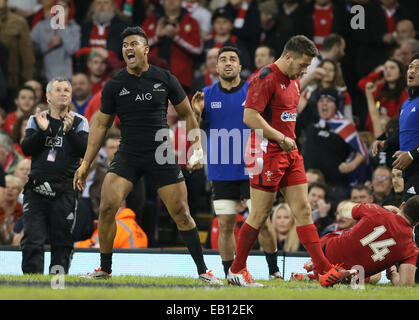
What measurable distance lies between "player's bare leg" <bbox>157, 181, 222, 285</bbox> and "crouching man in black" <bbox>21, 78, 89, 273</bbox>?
1382 mm

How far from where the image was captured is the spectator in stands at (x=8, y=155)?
12.4m

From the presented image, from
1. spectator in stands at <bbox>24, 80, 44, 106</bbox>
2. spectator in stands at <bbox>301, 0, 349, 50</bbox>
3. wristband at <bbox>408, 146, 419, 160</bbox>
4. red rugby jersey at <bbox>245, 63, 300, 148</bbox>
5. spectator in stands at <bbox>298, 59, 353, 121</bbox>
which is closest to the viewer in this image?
red rugby jersey at <bbox>245, 63, 300, 148</bbox>

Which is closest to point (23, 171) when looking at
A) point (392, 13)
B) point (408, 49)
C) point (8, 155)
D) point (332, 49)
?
point (8, 155)

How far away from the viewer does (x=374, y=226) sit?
8031 millimetres

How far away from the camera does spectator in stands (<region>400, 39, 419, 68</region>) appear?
12.5 metres

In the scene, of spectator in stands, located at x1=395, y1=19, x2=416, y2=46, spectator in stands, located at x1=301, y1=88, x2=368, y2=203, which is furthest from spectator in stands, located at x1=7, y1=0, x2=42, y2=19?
spectator in stands, located at x1=395, y1=19, x2=416, y2=46

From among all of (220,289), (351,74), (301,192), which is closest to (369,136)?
(351,74)

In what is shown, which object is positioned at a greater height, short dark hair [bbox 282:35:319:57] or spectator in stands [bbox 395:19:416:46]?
spectator in stands [bbox 395:19:416:46]

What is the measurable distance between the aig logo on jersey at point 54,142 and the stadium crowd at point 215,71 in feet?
6.65

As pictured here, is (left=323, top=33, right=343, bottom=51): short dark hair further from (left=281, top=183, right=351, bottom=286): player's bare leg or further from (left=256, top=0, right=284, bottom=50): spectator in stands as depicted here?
(left=281, top=183, right=351, bottom=286): player's bare leg

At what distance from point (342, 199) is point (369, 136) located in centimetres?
136

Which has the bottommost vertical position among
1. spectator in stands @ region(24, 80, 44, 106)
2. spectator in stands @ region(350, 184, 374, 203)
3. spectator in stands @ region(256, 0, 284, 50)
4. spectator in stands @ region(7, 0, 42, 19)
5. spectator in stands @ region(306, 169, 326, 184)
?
spectator in stands @ region(350, 184, 374, 203)

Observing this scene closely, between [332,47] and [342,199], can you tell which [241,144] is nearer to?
[342,199]

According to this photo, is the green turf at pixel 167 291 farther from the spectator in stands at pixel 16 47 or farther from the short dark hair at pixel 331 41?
the spectator in stands at pixel 16 47
